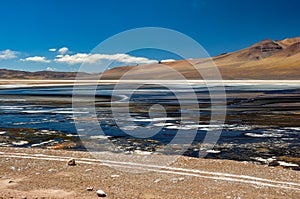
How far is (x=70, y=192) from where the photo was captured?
8.55 meters

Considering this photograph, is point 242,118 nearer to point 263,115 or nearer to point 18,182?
point 263,115

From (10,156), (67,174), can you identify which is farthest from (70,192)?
(10,156)

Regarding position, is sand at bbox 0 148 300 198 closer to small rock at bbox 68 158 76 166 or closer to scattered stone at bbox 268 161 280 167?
small rock at bbox 68 158 76 166

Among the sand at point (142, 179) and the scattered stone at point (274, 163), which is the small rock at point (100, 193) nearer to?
the sand at point (142, 179)

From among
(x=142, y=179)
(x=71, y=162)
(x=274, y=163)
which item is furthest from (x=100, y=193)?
(x=274, y=163)

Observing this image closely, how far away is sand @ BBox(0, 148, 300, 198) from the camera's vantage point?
8.44 m

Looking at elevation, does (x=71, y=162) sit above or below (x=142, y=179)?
above

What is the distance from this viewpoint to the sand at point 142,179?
8.44m

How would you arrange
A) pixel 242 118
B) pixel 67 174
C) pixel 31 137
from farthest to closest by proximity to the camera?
pixel 242 118, pixel 31 137, pixel 67 174

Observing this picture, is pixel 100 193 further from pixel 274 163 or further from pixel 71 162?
pixel 274 163

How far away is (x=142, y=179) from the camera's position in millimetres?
9617

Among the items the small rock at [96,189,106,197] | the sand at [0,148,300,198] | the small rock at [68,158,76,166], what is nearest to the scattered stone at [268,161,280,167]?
the sand at [0,148,300,198]

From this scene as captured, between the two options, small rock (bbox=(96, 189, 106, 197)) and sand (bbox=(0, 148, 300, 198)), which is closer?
small rock (bbox=(96, 189, 106, 197))

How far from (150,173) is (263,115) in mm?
16151
